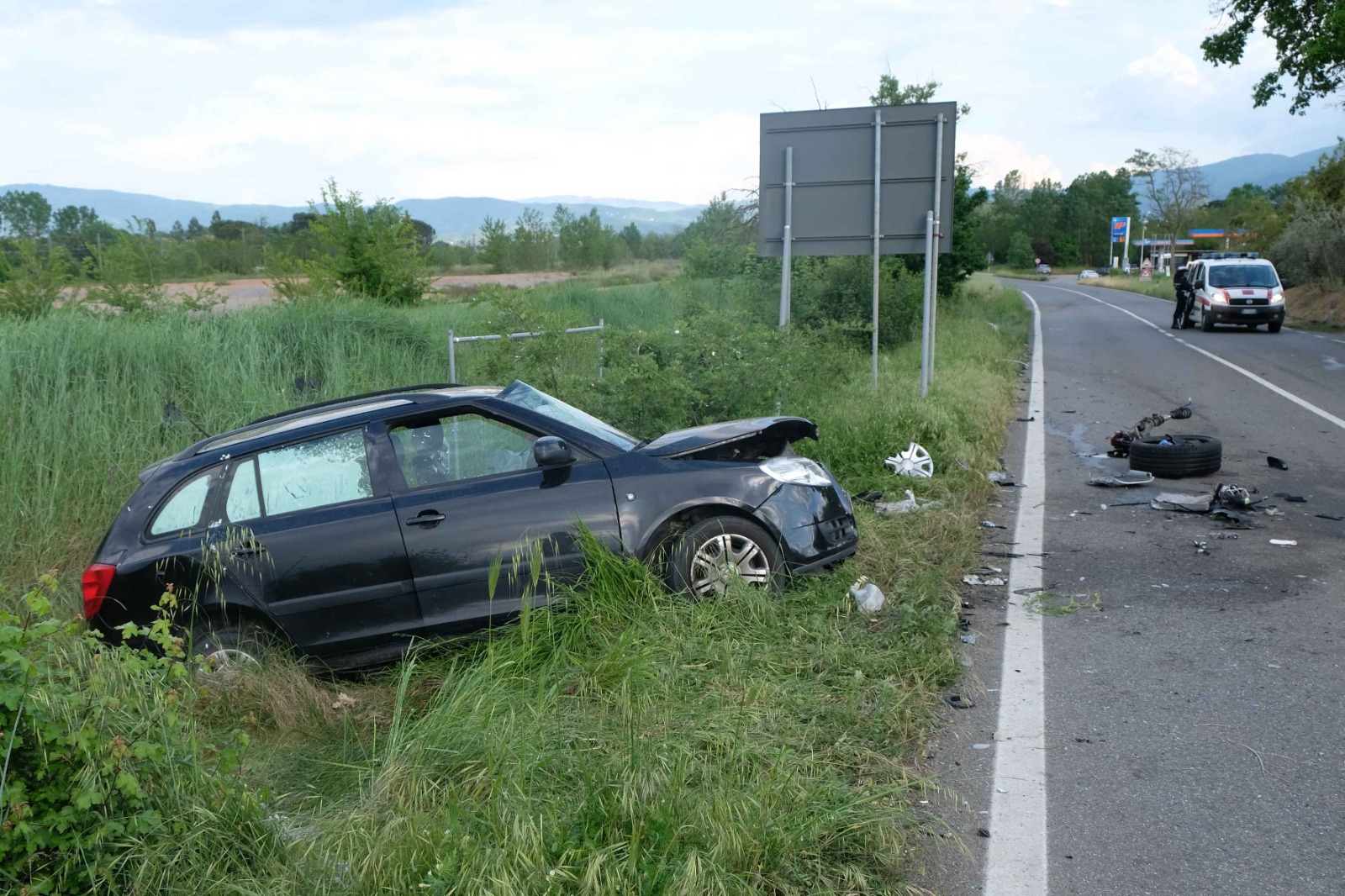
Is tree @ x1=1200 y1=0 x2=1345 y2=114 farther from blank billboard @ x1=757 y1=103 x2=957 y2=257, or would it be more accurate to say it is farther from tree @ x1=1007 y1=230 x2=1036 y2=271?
tree @ x1=1007 y1=230 x2=1036 y2=271

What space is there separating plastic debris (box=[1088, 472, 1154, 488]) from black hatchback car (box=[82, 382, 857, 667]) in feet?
14.5

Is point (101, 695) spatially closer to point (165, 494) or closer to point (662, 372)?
point (165, 494)

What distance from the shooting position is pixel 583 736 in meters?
4.05

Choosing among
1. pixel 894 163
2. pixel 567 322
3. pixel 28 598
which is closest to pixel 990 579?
pixel 28 598

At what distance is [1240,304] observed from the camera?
86.1ft

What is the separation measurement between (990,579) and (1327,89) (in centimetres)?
2555

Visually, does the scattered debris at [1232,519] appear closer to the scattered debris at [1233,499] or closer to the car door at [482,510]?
the scattered debris at [1233,499]

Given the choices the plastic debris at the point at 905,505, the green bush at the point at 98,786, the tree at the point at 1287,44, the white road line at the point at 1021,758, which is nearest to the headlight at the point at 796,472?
the white road line at the point at 1021,758

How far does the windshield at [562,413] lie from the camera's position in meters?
6.07

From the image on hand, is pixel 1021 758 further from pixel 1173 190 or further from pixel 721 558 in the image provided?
pixel 1173 190

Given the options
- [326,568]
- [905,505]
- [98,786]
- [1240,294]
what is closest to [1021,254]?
[1240,294]

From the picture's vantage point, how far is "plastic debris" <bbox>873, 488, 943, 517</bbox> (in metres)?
8.25

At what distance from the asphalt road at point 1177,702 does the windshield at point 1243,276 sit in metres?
18.4

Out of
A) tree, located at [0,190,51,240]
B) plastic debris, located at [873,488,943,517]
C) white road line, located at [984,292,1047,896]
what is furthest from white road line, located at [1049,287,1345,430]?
tree, located at [0,190,51,240]
